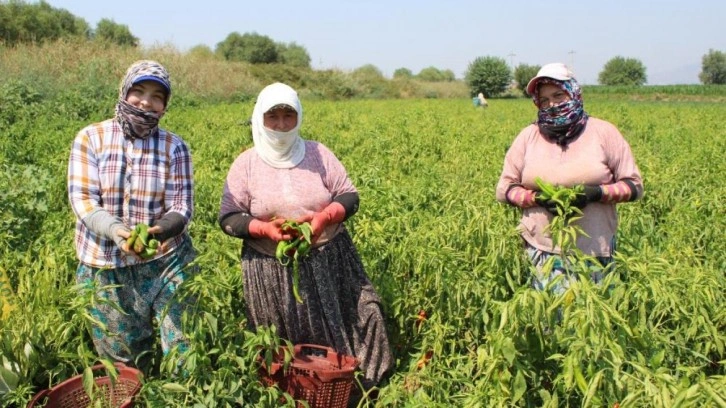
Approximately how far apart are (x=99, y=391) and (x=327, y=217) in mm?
1142

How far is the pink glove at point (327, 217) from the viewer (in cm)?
266

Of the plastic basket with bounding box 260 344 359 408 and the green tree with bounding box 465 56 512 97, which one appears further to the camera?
the green tree with bounding box 465 56 512 97

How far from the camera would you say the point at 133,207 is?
8.78ft

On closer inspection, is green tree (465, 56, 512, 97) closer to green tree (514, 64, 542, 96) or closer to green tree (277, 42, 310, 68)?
green tree (514, 64, 542, 96)

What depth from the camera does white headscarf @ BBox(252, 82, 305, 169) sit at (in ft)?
8.75

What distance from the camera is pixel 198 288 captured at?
2.44 meters

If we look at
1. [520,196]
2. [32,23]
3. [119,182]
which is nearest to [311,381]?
[119,182]

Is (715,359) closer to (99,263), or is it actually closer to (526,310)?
Result: (526,310)

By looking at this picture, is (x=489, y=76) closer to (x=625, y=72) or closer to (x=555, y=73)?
(x=625, y=72)

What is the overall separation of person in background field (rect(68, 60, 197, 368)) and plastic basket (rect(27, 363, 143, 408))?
0.09 m

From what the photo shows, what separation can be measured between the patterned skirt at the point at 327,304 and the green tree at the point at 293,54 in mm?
54638

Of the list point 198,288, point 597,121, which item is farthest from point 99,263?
point 597,121

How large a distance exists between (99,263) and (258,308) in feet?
2.37

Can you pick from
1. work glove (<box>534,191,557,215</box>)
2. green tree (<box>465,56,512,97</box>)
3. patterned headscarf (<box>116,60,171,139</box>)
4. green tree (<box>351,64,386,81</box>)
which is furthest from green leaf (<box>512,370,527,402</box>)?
green tree (<box>465,56,512,97</box>)
